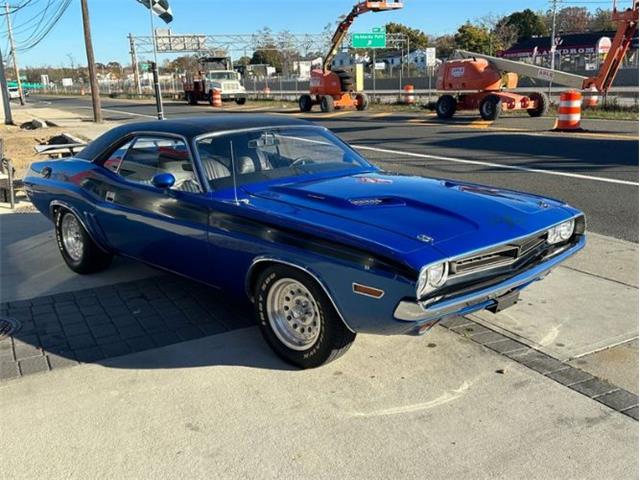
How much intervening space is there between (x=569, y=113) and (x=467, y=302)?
13.8m

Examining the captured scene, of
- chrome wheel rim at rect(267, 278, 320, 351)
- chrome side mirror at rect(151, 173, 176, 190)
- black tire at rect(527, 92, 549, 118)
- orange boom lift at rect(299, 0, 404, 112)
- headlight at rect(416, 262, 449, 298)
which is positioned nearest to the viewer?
headlight at rect(416, 262, 449, 298)

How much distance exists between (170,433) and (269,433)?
0.49 m

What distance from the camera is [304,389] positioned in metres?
3.38

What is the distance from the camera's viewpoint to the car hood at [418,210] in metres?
3.12

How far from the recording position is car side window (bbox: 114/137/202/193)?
13.9 feet

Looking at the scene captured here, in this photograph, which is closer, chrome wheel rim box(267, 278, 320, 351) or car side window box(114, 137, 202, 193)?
chrome wheel rim box(267, 278, 320, 351)

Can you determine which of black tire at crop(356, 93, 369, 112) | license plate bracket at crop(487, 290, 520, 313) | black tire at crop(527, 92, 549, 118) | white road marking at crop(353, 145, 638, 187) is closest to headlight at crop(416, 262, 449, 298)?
license plate bracket at crop(487, 290, 520, 313)

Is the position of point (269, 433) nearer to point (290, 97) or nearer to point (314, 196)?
point (314, 196)

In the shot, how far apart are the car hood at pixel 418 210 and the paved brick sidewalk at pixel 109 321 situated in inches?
41.9

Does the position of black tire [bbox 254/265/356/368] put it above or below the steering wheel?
below

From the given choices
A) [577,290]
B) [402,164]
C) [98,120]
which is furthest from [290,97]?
[577,290]

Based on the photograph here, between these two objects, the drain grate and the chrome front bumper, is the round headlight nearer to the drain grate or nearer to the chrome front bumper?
the chrome front bumper

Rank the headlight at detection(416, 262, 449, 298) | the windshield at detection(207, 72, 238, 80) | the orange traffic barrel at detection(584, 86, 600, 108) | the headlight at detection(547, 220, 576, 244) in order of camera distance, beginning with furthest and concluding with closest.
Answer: the windshield at detection(207, 72, 238, 80) < the orange traffic barrel at detection(584, 86, 600, 108) < the headlight at detection(547, 220, 576, 244) < the headlight at detection(416, 262, 449, 298)

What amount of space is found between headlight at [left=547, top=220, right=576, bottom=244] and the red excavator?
1617 cm
